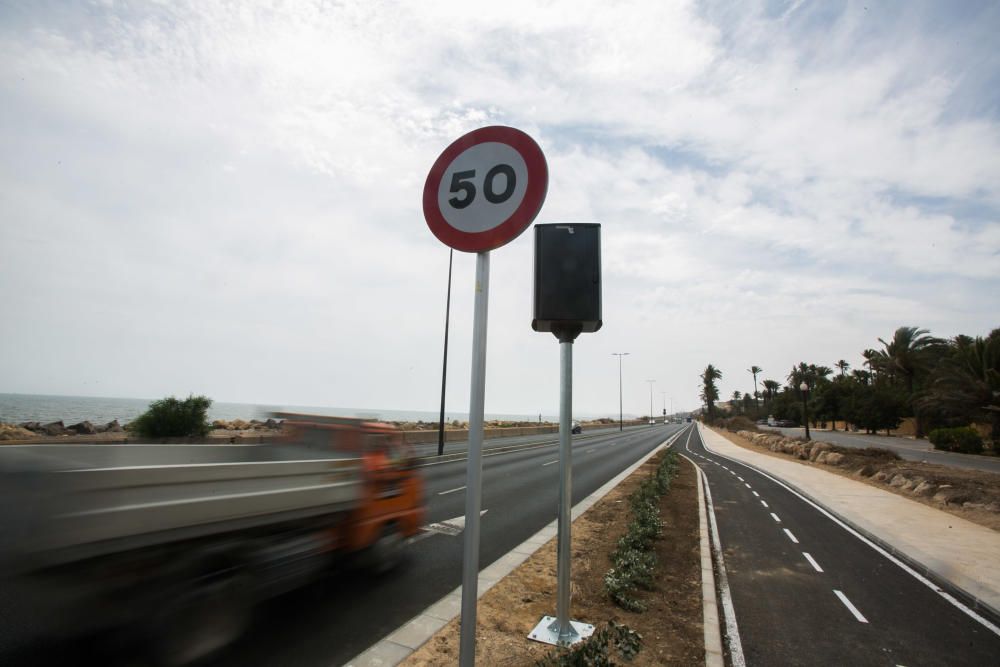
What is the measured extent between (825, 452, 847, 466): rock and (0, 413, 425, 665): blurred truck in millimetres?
23776

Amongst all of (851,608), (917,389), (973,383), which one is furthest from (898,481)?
(917,389)

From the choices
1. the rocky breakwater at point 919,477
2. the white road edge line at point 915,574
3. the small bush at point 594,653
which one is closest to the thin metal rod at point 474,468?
the small bush at point 594,653

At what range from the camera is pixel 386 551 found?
6.36 metres

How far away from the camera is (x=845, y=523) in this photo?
11.0 m

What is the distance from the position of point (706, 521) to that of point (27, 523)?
35.4 ft

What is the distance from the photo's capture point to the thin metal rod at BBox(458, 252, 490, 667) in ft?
8.11

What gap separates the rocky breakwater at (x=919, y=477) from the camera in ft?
42.9

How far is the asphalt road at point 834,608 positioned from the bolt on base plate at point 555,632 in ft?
5.03

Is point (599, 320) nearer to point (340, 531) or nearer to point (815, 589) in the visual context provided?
point (340, 531)

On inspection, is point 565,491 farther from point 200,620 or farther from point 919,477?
point 919,477

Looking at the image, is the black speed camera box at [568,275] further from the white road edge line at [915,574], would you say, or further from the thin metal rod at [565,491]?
the white road edge line at [915,574]

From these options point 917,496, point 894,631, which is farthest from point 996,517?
point 894,631

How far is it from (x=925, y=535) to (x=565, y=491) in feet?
31.9

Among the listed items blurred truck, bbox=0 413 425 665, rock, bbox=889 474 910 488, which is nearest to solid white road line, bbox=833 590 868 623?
blurred truck, bbox=0 413 425 665
